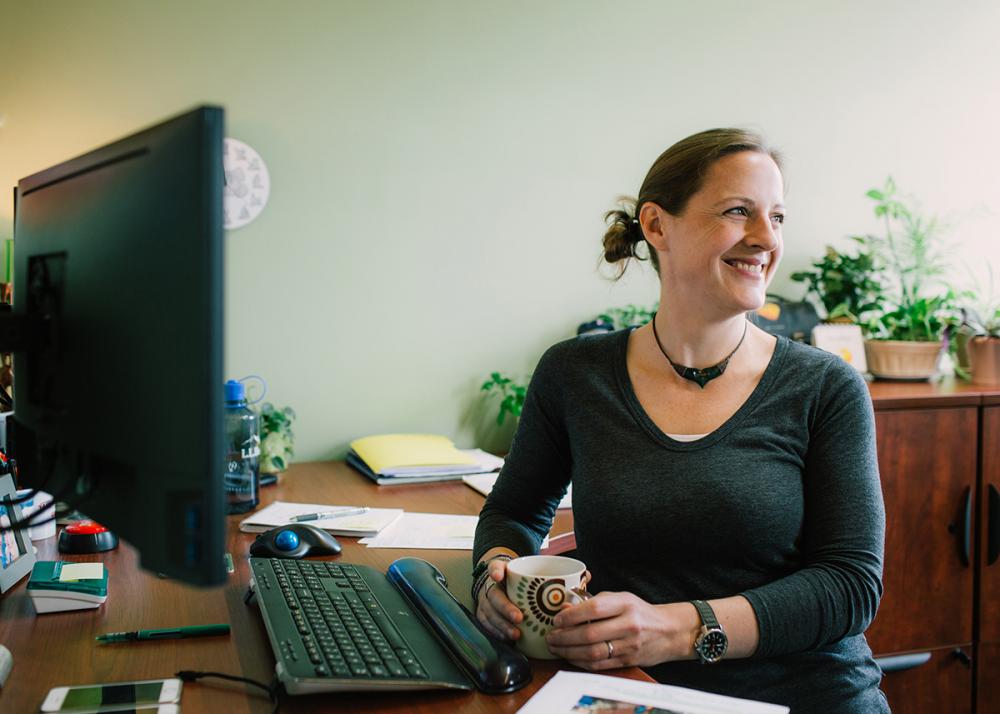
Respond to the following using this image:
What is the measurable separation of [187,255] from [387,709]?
0.50 metres

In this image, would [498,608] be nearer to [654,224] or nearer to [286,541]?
[286,541]

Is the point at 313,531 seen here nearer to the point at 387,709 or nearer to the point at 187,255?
the point at 387,709

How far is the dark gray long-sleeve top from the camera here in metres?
1.23

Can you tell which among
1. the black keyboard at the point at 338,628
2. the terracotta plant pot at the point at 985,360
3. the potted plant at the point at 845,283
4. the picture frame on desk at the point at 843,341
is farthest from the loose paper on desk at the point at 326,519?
the terracotta plant pot at the point at 985,360

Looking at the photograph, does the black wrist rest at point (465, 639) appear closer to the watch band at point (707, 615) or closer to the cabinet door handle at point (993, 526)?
the watch band at point (707, 615)

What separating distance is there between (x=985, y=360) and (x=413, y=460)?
5.42 ft

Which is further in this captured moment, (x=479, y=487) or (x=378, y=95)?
(x=378, y=95)

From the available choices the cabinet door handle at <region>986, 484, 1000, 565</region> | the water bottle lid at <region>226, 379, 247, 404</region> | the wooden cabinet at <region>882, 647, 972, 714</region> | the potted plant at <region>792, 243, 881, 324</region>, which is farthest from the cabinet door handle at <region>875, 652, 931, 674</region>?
the water bottle lid at <region>226, 379, 247, 404</region>

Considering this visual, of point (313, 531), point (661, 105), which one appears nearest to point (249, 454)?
point (313, 531)

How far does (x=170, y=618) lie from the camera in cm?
116

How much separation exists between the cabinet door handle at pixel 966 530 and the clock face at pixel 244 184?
1.95 metres

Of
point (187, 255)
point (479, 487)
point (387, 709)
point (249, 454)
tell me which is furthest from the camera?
point (479, 487)

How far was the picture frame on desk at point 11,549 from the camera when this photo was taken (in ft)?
4.04

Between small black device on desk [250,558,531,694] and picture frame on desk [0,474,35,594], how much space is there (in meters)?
0.35
